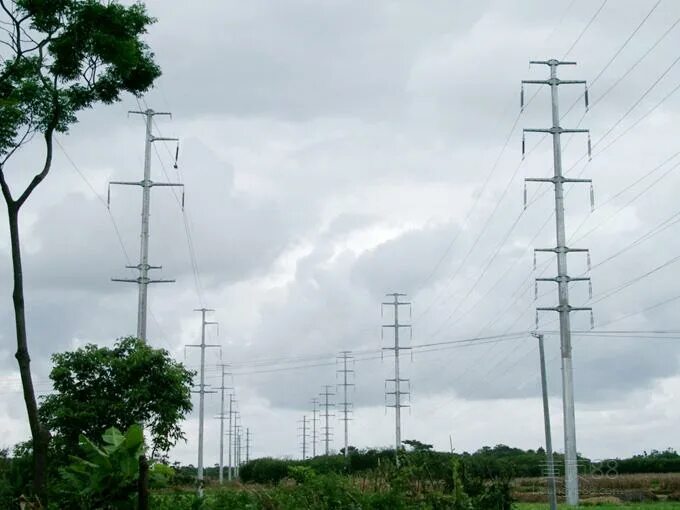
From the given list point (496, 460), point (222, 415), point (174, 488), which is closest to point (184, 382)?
point (496, 460)

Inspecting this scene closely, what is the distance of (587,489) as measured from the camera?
6500cm

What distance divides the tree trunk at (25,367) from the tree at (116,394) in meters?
10.2

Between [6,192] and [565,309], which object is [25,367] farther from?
[565,309]

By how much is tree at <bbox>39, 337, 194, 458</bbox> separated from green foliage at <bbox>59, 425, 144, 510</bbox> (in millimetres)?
19067

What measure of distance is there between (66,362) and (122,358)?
55.8 inches

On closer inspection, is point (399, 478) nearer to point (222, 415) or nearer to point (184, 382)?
point (184, 382)

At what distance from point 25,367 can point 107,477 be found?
893 cm

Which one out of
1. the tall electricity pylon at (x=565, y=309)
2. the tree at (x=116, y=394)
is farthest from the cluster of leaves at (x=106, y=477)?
the tall electricity pylon at (x=565, y=309)

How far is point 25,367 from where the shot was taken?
53.8ft

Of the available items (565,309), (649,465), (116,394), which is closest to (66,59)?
(116,394)

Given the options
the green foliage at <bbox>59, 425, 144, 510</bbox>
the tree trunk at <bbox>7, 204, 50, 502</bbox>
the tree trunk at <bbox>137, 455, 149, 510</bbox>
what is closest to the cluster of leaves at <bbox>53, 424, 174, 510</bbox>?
the green foliage at <bbox>59, 425, 144, 510</bbox>

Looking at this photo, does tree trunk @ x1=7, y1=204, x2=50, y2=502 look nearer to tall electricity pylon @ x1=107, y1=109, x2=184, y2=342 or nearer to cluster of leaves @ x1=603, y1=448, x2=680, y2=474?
tall electricity pylon @ x1=107, y1=109, x2=184, y2=342

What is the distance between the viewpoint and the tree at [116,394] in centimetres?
2723

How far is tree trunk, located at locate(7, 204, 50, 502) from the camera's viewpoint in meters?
15.1
